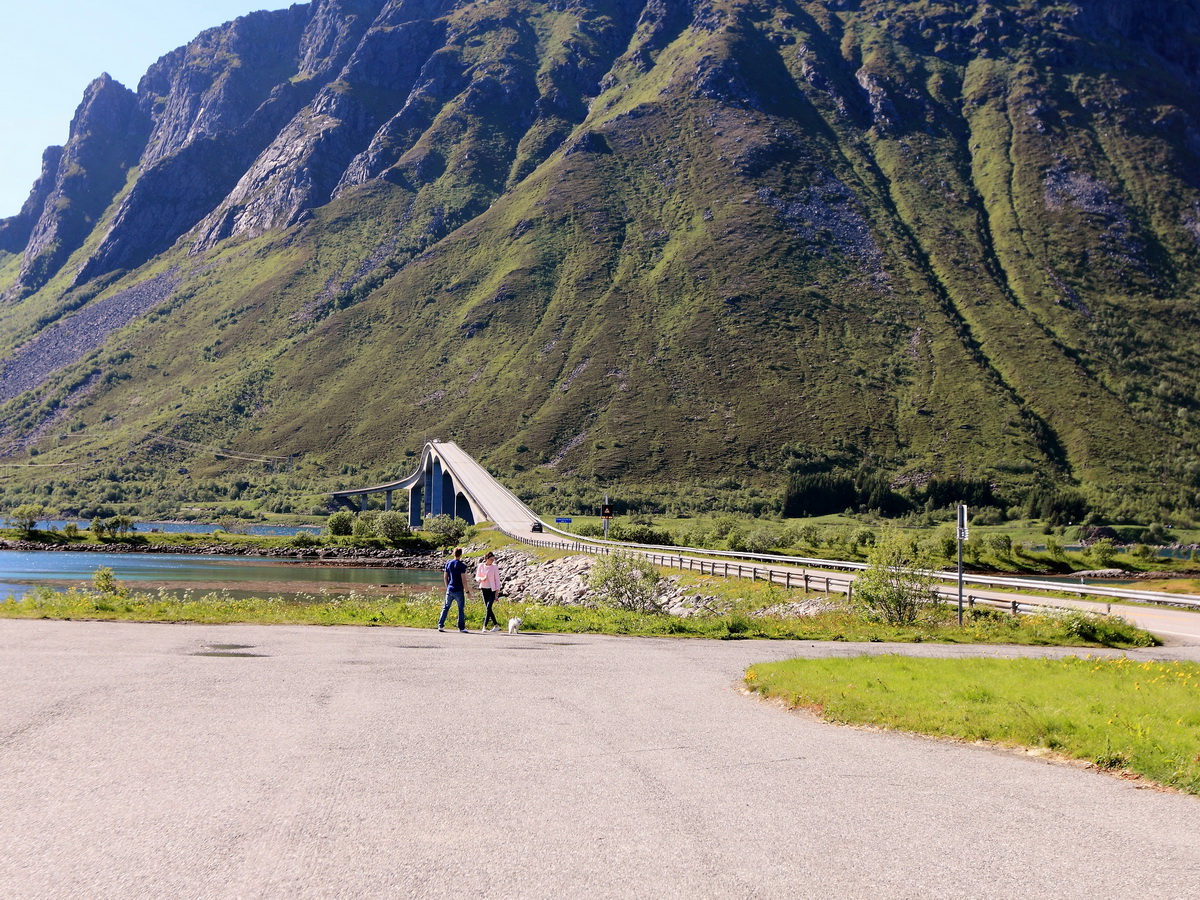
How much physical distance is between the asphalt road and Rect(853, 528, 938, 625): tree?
1745 centimetres

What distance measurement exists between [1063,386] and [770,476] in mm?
54401

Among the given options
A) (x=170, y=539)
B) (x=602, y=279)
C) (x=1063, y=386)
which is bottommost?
A: (x=170, y=539)

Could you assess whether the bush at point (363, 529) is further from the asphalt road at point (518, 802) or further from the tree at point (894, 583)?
the asphalt road at point (518, 802)

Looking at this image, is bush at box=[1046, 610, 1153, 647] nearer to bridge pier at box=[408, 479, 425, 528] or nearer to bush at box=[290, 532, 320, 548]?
bush at box=[290, 532, 320, 548]

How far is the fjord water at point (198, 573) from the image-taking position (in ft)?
203

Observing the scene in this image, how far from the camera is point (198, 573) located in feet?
248

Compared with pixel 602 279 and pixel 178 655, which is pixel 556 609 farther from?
pixel 602 279

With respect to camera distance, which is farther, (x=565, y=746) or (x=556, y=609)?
(x=556, y=609)

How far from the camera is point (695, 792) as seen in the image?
9.04 metres

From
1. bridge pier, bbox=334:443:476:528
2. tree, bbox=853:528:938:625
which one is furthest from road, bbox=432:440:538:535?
tree, bbox=853:528:938:625

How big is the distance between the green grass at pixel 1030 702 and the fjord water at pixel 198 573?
41.0 m

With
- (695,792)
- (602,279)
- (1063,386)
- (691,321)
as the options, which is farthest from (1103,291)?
(695,792)

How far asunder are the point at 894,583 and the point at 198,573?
6286 cm

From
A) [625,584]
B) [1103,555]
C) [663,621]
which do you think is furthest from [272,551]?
[663,621]
